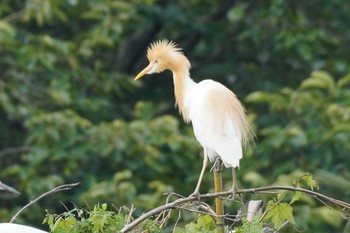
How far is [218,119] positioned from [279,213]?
10.0 inches

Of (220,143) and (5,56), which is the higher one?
(5,56)

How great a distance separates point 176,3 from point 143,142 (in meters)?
1.43

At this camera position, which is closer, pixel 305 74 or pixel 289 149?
pixel 289 149

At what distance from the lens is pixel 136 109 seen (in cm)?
640

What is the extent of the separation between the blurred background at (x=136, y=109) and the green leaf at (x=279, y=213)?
2452mm

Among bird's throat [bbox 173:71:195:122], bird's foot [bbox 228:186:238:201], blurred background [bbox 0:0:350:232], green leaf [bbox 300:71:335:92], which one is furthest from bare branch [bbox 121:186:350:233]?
green leaf [bbox 300:71:335:92]

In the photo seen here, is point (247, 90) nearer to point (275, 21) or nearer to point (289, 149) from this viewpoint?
point (275, 21)

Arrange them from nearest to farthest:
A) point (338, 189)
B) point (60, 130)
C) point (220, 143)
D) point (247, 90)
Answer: point (220, 143)
point (338, 189)
point (60, 130)
point (247, 90)

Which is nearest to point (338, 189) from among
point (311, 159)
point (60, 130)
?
point (311, 159)

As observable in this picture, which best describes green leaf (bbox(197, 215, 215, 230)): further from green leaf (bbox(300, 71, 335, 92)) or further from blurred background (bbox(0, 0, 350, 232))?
green leaf (bbox(300, 71, 335, 92))

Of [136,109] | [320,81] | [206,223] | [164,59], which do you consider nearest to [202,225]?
[206,223]

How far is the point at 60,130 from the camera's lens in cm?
603

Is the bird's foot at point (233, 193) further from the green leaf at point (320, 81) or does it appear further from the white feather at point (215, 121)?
the green leaf at point (320, 81)

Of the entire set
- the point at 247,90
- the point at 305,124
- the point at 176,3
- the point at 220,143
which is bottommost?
the point at 220,143
